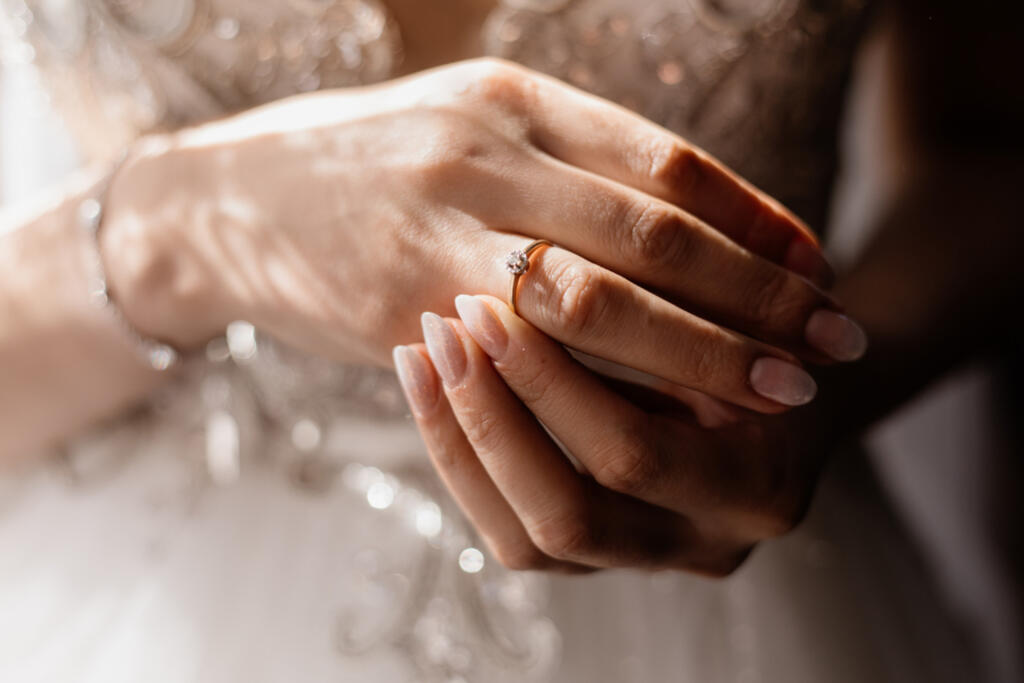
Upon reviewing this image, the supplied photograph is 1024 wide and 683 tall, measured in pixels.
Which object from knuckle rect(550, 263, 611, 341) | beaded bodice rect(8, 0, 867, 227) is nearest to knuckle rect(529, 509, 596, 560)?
knuckle rect(550, 263, 611, 341)

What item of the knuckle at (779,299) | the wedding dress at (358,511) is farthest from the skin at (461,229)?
the wedding dress at (358,511)

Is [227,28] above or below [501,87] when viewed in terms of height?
below

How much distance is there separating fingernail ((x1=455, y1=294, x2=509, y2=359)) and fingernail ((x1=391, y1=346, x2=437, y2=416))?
35mm

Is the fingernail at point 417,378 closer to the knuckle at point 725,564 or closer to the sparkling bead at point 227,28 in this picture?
the knuckle at point 725,564

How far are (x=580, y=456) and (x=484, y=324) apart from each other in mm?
94

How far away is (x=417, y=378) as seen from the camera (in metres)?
0.37

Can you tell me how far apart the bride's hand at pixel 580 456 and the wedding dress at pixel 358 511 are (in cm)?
15

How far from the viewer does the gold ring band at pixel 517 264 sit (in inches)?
14.3

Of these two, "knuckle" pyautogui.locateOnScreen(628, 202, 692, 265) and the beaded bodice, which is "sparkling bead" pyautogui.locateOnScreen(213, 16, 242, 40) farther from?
"knuckle" pyautogui.locateOnScreen(628, 202, 692, 265)

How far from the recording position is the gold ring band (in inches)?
14.3

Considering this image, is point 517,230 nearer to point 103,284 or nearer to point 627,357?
point 627,357

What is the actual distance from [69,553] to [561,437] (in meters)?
0.49

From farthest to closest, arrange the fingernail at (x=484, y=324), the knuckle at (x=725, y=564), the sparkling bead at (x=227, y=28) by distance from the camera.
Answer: the sparkling bead at (x=227, y=28) < the knuckle at (x=725, y=564) < the fingernail at (x=484, y=324)

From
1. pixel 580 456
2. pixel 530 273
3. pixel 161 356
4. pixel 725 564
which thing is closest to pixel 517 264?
pixel 530 273
